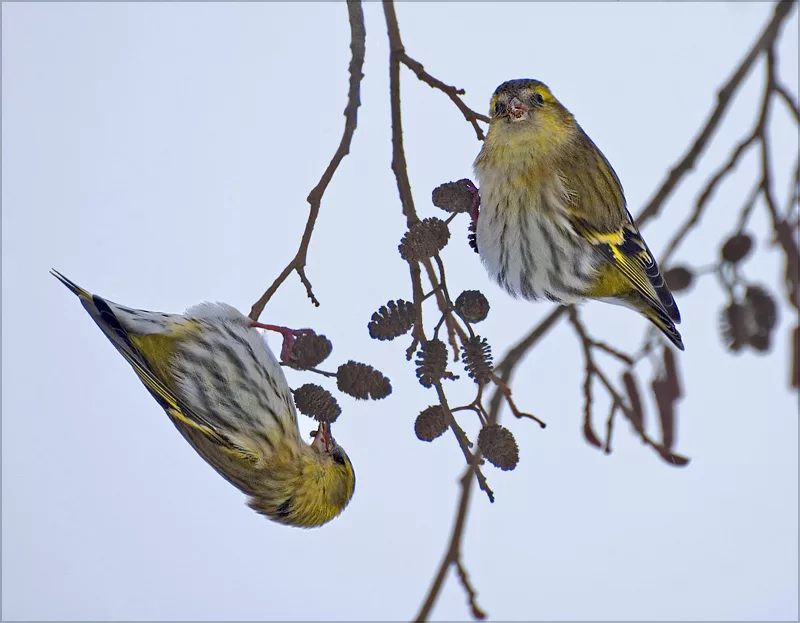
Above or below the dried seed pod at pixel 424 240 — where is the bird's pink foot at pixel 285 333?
below

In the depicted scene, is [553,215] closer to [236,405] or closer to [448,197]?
[448,197]

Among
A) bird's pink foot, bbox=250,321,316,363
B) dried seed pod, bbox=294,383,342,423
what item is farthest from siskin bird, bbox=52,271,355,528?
dried seed pod, bbox=294,383,342,423

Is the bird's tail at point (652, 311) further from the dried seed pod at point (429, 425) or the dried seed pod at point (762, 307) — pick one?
the dried seed pod at point (429, 425)

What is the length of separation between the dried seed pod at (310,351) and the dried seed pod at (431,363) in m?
0.25

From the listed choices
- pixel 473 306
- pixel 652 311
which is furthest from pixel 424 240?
pixel 652 311

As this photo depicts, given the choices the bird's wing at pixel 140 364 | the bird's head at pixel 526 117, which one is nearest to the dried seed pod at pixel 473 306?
the bird's head at pixel 526 117

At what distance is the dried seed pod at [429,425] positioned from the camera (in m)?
1.09

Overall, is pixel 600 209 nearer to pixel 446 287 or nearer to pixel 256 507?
pixel 446 287

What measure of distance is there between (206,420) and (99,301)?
1.03 feet

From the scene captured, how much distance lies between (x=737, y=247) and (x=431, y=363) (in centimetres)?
67

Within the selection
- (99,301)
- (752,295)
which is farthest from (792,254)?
(99,301)

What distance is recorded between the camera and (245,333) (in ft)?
5.55

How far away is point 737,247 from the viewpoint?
1.41m

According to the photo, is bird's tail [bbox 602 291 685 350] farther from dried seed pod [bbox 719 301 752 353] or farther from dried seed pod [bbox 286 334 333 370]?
dried seed pod [bbox 286 334 333 370]
